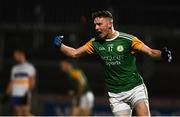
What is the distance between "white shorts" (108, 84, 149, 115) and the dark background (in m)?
9.10

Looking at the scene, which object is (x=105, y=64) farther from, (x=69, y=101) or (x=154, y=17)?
(x=154, y=17)

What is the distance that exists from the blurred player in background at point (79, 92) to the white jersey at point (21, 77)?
1.02m

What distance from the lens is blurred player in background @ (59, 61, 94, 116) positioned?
1504 centimetres

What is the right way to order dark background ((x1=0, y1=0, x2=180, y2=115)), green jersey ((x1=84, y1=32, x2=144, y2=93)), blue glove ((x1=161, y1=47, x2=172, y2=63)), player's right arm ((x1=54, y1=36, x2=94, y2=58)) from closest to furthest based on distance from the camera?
blue glove ((x1=161, y1=47, x2=172, y2=63)) → green jersey ((x1=84, y1=32, x2=144, y2=93)) → player's right arm ((x1=54, y1=36, x2=94, y2=58)) → dark background ((x1=0, y1=0, x2=180, y2=115))

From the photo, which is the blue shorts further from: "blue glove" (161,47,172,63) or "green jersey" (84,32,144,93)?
"blue glove" (161,47,172,63)

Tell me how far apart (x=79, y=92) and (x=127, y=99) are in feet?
23.3

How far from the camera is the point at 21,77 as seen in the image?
47.7 feet

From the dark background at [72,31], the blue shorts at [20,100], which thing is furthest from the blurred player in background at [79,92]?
the dark background at [72,31]

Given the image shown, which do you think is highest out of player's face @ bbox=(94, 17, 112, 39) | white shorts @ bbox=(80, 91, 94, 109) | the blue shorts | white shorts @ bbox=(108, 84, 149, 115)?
player's face @ bbox=(94, 17, 112, 39)

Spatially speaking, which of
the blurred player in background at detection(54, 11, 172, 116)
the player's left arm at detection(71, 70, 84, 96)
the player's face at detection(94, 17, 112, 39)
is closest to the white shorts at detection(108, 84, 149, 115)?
the blurred player in background at detection(54, 11, 172, 116)

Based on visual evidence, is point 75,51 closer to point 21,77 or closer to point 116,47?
point 116,47

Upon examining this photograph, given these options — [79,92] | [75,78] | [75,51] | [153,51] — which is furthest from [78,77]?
[153,51]

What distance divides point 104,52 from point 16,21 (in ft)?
32.4

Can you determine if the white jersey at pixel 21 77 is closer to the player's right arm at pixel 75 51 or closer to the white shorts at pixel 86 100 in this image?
the white shorts at pixel 86 100
